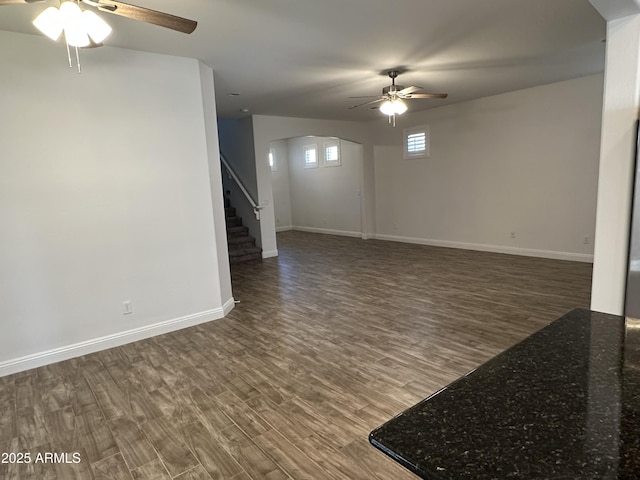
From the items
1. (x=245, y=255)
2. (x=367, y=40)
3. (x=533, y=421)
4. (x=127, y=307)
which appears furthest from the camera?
(x=245, y=255)

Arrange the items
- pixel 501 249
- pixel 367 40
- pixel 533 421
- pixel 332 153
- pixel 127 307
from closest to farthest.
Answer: pixel 533 421 → pixel 367 40 → pixel 127 307 → pixel 501 249 → pixel 332 153

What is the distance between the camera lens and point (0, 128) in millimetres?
2961

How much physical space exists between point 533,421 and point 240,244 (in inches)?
278

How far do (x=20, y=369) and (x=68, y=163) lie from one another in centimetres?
179

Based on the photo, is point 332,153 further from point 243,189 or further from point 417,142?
point 243,189

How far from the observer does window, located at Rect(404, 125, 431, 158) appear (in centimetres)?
761

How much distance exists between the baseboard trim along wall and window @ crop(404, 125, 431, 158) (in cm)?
530

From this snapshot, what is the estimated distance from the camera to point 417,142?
25.6 feet

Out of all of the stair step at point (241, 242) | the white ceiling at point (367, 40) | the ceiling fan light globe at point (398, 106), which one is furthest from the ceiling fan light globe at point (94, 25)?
the stair step at point (241, 242)

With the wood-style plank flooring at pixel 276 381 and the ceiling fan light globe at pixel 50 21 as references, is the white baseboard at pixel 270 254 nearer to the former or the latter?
the wood-style plank flooring at pixel 276 381

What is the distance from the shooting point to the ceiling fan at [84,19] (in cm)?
197

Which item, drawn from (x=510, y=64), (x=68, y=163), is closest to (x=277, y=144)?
(x=510, y=64)

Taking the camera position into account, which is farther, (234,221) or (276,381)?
(234,221)

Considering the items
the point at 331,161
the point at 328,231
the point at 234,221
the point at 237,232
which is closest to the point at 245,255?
the point at 237,232
